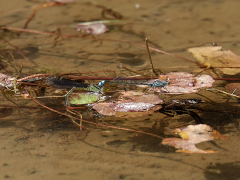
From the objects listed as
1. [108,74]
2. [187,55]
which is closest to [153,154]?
[108,74]

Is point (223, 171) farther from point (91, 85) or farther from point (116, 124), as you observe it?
point (91, 85)

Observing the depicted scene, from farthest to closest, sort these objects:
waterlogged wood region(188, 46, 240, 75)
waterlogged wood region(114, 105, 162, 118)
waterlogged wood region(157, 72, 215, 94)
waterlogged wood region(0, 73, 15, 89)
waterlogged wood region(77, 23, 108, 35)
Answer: waterlogged wood region(77, 23, 108, 35), waterlogged wood region(188, 46, 240, 75), waterlogged wood region(0, 73, 15, 89), waterlogged wood region(157, 72, 215, 94), waterlogged wood region(114, 105, 162, 118)

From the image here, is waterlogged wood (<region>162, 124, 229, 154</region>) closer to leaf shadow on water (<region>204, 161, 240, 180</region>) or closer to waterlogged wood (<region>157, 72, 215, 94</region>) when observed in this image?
leaf shadow on water (<region>204, 161, 240, 180</region>)

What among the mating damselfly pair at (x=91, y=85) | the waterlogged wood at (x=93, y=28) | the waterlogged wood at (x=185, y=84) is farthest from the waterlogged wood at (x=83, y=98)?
the waterlogged wood at (x=93, y=28)

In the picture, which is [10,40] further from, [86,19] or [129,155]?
[129,155]

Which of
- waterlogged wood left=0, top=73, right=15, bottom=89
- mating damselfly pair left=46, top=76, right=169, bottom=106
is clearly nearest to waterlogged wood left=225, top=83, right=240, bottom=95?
mating damselfly pair left=46, top=76, right=169, bottom=106

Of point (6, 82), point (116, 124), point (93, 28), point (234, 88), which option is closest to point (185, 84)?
point (234, 88)

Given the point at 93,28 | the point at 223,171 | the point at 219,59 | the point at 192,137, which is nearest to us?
the point at 223,171
